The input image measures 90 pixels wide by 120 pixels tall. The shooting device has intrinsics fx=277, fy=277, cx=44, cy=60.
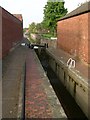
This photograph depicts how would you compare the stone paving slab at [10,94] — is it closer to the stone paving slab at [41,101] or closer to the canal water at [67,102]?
the stone paving slab at [41,101]

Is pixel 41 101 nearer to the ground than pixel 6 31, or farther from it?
nearer to the ground

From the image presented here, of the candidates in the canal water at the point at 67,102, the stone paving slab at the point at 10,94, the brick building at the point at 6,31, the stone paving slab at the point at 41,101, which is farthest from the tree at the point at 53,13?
the stone paving slab at the point at 41,101

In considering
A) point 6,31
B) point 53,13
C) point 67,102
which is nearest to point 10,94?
point 67,102

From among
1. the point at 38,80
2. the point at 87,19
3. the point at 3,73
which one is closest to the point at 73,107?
the point at 38,80

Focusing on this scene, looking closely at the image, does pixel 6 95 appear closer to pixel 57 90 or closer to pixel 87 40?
pixel 57 90

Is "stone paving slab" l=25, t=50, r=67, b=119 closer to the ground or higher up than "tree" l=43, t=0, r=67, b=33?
closer to the ground

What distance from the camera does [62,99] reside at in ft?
55.5

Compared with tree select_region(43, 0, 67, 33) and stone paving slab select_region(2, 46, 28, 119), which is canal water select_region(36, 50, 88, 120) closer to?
stone paving slab select_region(2, 46, 28, 119)

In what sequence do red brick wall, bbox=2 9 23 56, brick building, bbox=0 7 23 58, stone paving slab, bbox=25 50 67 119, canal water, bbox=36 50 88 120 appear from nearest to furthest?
1. stone paving slab, bbox=25 50 67 119
2. canal water, bbox=36 50 88 120
3. brick building, bbox=0 7 23 58
4. red brick wall, bbox=2 9 23 56

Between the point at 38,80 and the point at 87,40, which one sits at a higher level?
the point at 87,40

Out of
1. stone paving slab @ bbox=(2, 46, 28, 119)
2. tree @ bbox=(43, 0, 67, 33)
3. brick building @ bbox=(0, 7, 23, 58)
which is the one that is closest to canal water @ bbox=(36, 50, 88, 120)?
stone paving slab @ bbox=(2, 46, 28, 119)

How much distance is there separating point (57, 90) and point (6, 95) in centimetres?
903

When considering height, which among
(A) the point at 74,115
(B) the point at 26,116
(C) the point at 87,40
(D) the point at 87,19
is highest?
(D) the point at 87,19

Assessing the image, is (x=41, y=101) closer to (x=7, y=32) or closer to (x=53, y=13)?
(x=7, y=32)
